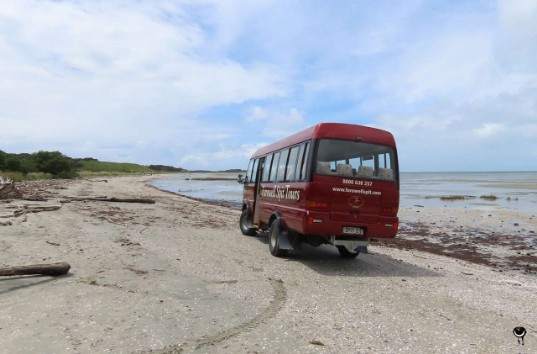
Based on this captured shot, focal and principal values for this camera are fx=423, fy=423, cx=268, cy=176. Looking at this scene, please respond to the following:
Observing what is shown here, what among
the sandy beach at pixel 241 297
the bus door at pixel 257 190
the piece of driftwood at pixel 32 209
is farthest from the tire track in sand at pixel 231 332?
the piece of driftwood at pixel 32 209

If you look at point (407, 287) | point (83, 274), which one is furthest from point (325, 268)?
point (83, 274)

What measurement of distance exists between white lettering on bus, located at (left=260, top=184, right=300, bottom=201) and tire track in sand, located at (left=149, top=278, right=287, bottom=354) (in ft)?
10.4

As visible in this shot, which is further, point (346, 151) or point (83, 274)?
point (346, 151)

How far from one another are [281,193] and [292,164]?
2.86 feet

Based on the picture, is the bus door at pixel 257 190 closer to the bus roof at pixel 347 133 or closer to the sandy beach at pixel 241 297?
the sandy beach at pixel 241 297

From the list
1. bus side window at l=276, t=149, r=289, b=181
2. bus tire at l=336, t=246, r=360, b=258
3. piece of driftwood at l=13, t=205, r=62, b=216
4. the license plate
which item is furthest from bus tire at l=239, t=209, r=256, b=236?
piece of driftwood at l=13, t=205, r=62, b=216

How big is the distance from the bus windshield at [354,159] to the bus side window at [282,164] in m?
1.91

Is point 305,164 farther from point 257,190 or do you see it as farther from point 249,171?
point 249,171

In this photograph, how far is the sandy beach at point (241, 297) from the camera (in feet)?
16.2

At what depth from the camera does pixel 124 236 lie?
39.1ft

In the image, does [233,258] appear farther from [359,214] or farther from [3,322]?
[3,322]

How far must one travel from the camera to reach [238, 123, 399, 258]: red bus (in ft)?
29.6

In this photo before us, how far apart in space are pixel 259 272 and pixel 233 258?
150 centimetres

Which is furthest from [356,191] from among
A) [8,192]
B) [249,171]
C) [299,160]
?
[8,192]
